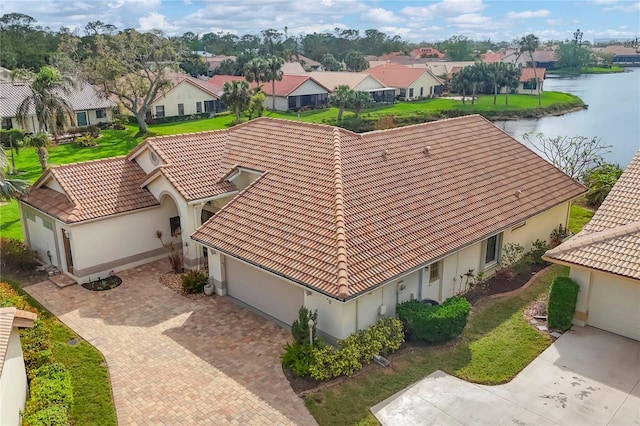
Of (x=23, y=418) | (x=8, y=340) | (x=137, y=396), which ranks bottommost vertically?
(x=137, y=396)

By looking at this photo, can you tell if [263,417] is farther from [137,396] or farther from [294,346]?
[137,396]

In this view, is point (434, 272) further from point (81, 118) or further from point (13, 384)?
point (81, 118)

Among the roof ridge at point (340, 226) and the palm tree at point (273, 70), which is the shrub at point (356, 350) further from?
the palm tree at point (273, 70)

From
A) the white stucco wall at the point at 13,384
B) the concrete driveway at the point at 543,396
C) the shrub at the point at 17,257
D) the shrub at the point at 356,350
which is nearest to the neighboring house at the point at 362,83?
the shrub at the point at 17,257

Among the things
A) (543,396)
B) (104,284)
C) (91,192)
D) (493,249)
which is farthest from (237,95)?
(543,396)

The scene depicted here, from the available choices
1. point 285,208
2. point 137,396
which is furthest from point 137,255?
point 137,396

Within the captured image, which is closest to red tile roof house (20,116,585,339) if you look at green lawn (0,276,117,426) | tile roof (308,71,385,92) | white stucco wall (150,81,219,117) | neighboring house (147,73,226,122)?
green lawn (0,276,117,426)
